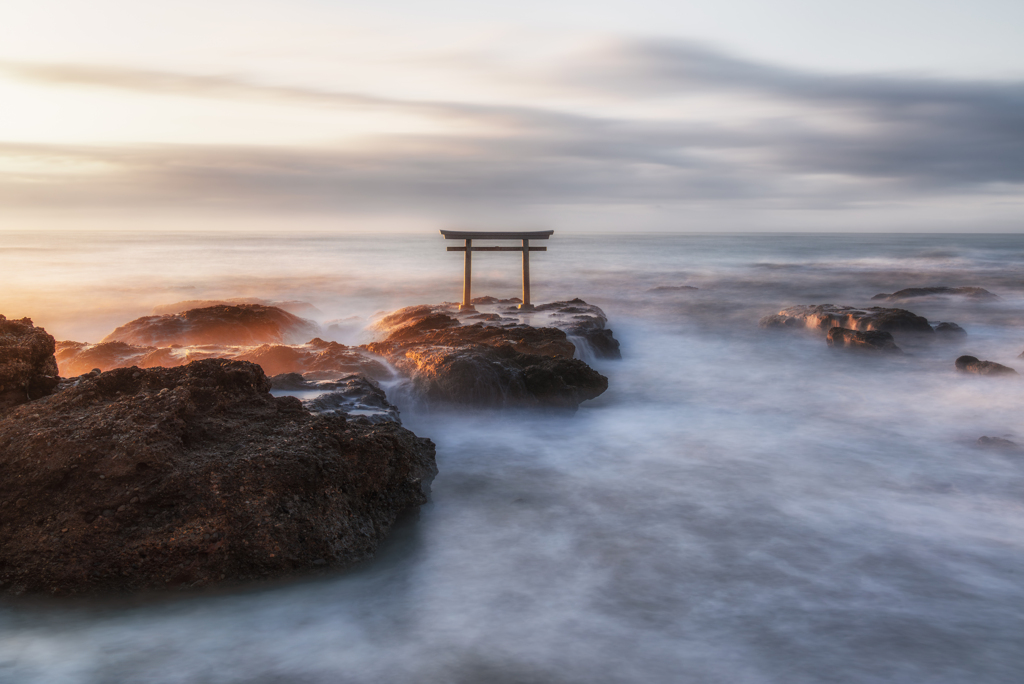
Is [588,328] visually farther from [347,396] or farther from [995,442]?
[347,396]

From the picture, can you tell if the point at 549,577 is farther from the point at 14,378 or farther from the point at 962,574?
the point at 14,378

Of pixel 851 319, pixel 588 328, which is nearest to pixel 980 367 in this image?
pixel 851 319

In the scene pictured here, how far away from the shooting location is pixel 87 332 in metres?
16.6

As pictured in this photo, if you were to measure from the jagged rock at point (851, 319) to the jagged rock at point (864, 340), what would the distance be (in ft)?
3.70

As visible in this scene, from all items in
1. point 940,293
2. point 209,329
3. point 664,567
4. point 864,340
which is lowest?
point 664,567

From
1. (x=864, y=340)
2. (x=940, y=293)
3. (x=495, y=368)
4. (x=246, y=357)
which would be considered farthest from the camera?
(x=940, y=293)

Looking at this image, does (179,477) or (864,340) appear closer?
(179,477)

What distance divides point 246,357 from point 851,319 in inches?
516

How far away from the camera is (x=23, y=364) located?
5.07 metres

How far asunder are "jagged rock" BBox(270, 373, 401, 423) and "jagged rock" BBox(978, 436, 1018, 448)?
6.77 metres

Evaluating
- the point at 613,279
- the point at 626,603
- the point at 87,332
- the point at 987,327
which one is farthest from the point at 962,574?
the point at 613,279

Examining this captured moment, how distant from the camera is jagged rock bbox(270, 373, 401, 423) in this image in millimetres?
6313

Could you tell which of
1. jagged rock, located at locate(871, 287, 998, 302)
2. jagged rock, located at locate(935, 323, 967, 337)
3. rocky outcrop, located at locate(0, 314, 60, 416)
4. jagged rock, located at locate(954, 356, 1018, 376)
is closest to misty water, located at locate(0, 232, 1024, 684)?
jagged rock, located at locate(954, 356, 1018, 376)

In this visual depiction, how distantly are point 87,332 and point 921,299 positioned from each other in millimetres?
23592
